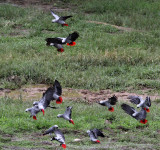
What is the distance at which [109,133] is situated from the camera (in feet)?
23.4

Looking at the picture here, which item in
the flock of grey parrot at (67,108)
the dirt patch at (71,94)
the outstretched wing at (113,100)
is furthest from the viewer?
the dirt patch at (71,94)

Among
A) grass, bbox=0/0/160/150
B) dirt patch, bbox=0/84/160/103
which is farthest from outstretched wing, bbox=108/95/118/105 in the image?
dirt patch, bbox=0/84/160/103

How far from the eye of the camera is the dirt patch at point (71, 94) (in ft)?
30.4

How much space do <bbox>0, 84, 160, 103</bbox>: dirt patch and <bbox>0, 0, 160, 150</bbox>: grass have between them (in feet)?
0.60

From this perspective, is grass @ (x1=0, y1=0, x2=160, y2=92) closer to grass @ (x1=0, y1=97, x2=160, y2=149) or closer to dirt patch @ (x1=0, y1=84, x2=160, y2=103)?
dirt patch @ (x1=0, y1=84, x2=160, y2=103)

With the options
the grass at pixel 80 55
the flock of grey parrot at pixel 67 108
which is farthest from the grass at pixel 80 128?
the grass at pixel 80 55

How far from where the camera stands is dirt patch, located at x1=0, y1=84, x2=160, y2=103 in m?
9.27

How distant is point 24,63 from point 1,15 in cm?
541

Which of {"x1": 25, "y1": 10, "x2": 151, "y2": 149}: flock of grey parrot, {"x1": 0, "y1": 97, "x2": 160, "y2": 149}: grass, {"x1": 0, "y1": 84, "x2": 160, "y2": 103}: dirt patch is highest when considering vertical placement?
{"x1": 25, "y1": 10, "x2": 151, "y2": 149}: flock of grey parrot

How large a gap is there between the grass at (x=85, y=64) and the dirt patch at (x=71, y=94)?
18 centimetres

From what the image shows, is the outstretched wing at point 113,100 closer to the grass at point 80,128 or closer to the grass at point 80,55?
the grass at point 80,128

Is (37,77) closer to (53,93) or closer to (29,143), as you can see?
(29,143)

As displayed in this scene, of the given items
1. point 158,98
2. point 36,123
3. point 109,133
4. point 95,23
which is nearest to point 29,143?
point 36,123

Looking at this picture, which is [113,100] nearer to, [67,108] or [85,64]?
[67,108]
